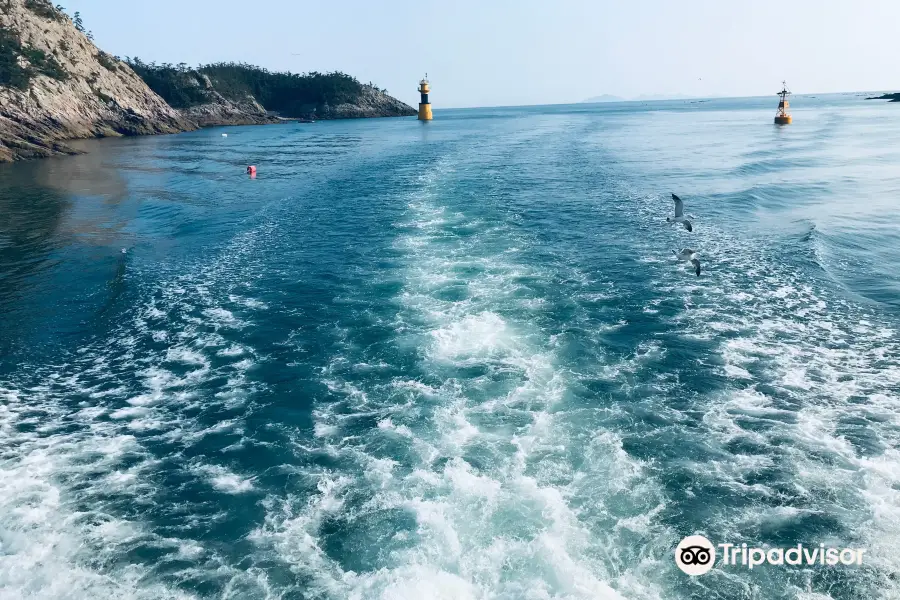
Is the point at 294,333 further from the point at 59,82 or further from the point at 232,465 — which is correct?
the point at 59,82

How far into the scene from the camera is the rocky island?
232 feet

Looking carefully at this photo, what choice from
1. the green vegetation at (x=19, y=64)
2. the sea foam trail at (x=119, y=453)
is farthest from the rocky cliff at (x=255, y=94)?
the sea foam trail at (x=119, y=453)

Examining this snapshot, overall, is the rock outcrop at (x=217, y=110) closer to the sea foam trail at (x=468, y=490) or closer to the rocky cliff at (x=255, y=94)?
the rocky cliff at (x=255, y=94)

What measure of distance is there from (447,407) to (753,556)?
291 inches

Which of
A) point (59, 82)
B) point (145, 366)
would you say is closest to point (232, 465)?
point (145, 366)

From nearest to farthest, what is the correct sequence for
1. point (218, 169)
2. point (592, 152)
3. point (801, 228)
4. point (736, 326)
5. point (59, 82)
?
point (736, 326), point (801, 228), point (218, 169), point (592, 152), point (59, 82)

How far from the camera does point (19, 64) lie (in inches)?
3091

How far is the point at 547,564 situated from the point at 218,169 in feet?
192

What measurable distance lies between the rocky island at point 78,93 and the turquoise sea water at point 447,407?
5300cm

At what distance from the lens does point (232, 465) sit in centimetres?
1212

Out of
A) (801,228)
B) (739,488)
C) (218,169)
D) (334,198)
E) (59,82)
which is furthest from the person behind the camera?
(59,82)

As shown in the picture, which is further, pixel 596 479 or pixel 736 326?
pixel 736 326

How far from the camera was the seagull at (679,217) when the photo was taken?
25656 mm

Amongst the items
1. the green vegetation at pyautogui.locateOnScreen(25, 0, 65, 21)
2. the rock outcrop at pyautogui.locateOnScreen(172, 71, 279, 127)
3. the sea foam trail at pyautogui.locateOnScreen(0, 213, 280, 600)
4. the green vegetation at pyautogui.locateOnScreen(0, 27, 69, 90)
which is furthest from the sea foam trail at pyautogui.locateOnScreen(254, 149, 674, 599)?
the rock outcrop at pyautogui.locateOnScreen(172, 71, 279, 127)
